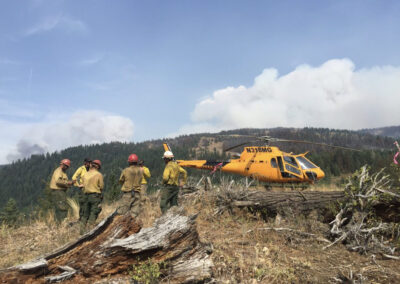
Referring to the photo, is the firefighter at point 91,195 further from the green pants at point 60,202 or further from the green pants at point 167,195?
the green pants at point 167,195

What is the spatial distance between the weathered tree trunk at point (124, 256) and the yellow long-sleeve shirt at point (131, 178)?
3.29 m

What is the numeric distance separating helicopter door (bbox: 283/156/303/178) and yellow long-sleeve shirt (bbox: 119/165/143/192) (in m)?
7.37

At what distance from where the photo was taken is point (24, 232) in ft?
22.9

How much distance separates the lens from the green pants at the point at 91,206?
22.3ft

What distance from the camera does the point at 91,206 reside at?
6914 millimetres

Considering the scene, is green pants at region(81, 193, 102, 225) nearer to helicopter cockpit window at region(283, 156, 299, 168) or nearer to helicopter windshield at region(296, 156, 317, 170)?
helicopter cockpit window at region(283, 156, 299, 168)

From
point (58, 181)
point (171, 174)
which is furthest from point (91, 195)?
point (171, 174)

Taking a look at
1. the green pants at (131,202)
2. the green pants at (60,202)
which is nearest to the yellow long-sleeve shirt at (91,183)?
the green pants at (131,202)

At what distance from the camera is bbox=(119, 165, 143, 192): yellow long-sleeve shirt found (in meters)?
7.46

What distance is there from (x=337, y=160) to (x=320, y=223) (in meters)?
102

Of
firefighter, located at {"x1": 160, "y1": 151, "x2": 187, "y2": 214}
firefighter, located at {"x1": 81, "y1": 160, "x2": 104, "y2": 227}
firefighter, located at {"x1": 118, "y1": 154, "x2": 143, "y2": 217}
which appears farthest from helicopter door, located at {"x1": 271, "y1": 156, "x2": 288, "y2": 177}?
firefighter, located at {"x1": 81, "y1": 160, "x2": 104, "y2": 227}

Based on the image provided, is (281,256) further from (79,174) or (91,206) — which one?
(79,174)

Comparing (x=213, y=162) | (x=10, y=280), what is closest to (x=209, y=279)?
(x=10, y=280)

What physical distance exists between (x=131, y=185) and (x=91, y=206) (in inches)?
49.1
